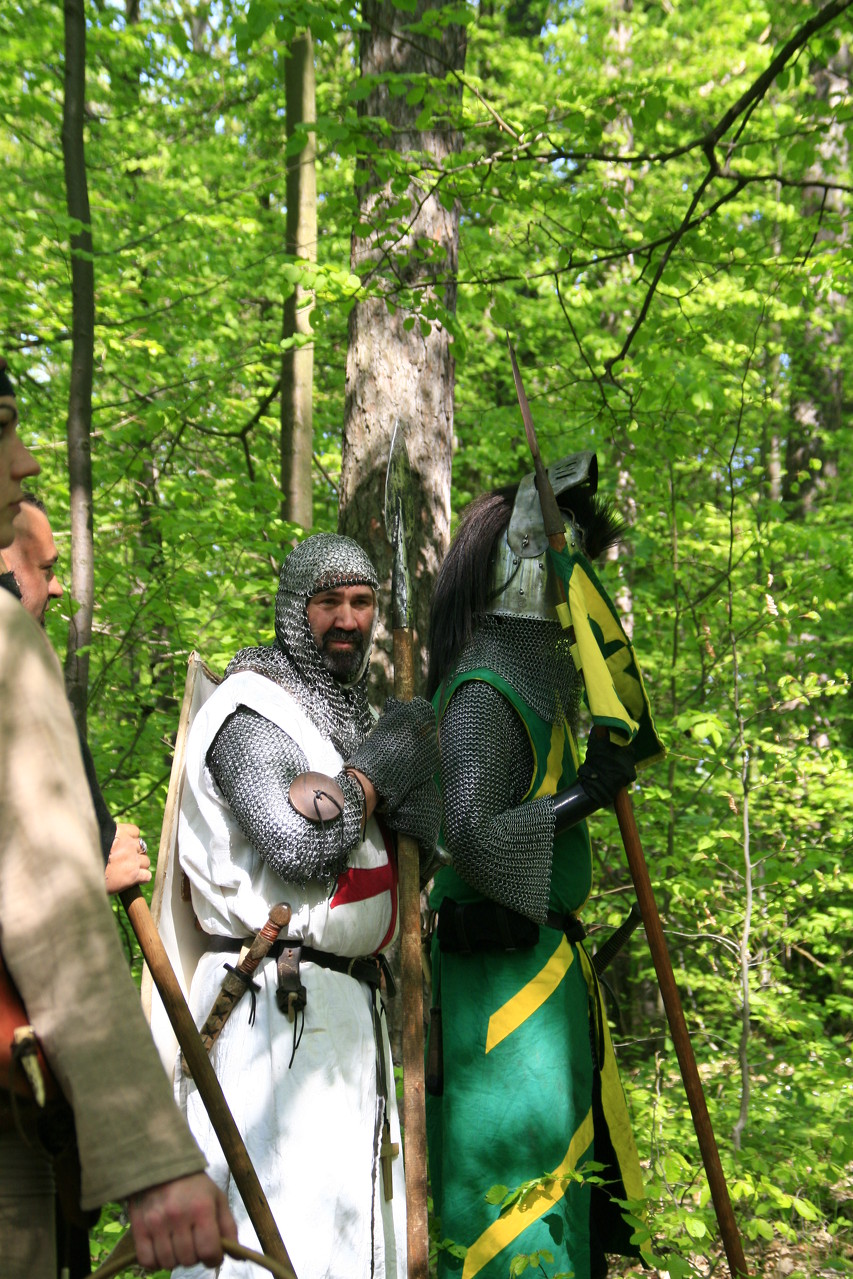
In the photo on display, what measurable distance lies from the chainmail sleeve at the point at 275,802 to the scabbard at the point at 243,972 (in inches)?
3.3

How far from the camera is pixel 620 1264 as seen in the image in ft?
13.8

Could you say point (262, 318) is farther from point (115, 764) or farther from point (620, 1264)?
point (620, 1264)

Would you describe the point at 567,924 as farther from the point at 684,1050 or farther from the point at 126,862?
the point at 126,862

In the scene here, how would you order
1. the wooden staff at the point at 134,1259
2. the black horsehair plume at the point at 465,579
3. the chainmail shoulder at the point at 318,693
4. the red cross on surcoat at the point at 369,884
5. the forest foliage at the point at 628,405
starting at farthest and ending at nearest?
the forest foliage at the point at 628,405 → the black horsehair plume at the point at 465,579 → the chainmail shoulder at the point at 318,693 → the red cross on surcoat at the point at 369,884 → the wooden staff at the point at 134,1259

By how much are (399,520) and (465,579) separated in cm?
31

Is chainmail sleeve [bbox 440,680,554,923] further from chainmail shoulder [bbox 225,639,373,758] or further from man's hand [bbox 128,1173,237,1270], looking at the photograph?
man's hand [bbox 128,1173,237,1270]

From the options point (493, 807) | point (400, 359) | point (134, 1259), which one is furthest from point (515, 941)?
point (400, 359)

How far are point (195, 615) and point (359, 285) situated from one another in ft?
10.5

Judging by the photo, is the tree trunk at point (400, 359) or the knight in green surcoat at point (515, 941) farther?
the tree trunk at point (400, 359)

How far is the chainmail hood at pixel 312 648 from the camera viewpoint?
282cm

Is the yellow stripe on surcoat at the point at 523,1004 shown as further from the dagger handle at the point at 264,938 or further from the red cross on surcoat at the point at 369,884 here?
the dagger handle at the point at 264,938

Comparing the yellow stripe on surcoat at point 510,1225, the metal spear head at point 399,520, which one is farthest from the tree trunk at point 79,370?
the yellow stripe on surcoat at point 510,1225

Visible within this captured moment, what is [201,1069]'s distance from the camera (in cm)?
197

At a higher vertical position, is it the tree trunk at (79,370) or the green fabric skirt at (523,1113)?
the tree trunk at (79,370)
